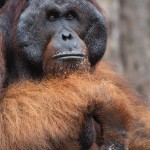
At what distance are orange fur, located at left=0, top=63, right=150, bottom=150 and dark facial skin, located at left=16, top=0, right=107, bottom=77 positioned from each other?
117mm

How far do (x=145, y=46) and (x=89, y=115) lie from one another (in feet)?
12.2

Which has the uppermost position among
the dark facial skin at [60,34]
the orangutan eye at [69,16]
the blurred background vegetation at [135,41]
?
the orangutan eye at [69,16]

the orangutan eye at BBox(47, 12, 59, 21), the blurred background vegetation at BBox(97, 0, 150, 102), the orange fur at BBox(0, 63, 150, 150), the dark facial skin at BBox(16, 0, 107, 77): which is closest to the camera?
the orange fur at BBox(0, 63, 150, 150)

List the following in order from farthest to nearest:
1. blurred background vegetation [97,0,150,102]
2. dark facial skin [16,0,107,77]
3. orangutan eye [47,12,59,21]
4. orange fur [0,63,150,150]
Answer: blurred background vegetation [97,0,150,102] → orangutan eye [47,12,59,21] → dark facial skin [16,0,107,77] → orange fur [0,63,150,150]

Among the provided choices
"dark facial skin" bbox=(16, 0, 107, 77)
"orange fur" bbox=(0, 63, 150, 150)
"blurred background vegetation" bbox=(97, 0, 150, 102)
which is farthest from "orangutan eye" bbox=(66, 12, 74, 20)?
"blurred background vegetation" bbox=(97, 0, 150, 102)

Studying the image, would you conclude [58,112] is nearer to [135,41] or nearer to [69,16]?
[69,16]

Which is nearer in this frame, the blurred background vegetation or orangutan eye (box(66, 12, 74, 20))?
orangutan eye (box(66, 12, 74, 20))

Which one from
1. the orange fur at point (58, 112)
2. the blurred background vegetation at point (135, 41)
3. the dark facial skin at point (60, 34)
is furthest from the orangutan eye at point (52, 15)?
the blurred background vegetation at point (135, 41)

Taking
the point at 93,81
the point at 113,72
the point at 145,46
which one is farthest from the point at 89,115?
the point at 145,46

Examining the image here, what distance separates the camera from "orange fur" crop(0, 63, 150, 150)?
3.50m

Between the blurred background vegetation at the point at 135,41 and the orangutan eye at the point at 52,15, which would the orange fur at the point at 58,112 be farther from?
the blurred background vegetation at the point at 135,41

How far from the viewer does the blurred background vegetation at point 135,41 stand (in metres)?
7.16

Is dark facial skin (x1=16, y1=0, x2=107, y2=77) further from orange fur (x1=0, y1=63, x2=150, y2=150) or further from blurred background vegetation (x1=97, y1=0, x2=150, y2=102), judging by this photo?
blurred background vegetation (x1=97, y1=0, x2=150, y2=102)

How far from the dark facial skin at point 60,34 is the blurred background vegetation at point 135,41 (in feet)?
9.94
